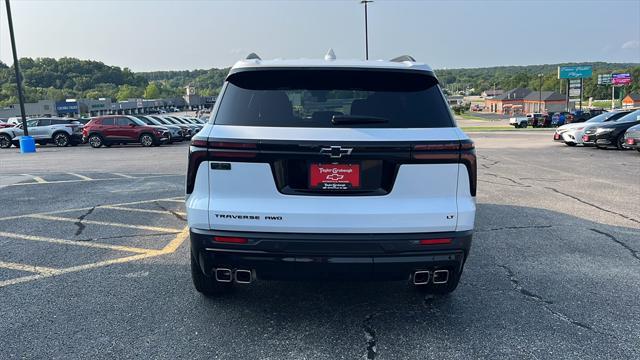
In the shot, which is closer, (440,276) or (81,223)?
(440,276)

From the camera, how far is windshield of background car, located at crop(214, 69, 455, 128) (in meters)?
3.15

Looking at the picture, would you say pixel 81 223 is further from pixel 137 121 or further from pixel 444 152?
pixel 137 121

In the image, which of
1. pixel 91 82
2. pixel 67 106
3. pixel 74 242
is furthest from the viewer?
pixel 91 82

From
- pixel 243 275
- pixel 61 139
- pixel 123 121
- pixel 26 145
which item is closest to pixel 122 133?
pixel 123 121

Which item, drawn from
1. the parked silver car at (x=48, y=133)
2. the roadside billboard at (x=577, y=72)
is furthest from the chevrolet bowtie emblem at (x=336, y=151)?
the roadside billboard at (x=577, y=72)

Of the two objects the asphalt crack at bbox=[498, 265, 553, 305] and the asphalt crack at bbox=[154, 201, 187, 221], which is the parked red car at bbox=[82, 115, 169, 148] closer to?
the asphalt crack at bbox=[154, 201, 187, 221]

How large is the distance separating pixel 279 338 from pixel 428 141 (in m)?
1.67

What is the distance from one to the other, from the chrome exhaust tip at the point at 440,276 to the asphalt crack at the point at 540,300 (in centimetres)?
108

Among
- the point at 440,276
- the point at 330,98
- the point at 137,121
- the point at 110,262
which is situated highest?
the point at 330,98

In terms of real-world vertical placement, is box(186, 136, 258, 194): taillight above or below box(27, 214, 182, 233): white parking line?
above

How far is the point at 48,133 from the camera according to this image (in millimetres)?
24938

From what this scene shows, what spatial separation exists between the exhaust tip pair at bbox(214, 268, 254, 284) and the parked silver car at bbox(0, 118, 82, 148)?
2536cm

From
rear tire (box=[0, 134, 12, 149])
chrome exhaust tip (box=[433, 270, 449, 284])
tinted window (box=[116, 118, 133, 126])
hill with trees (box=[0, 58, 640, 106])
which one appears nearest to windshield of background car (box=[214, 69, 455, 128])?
chrome exhaust tip (box=[433, 270, 449, 284])

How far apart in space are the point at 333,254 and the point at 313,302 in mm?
1060
